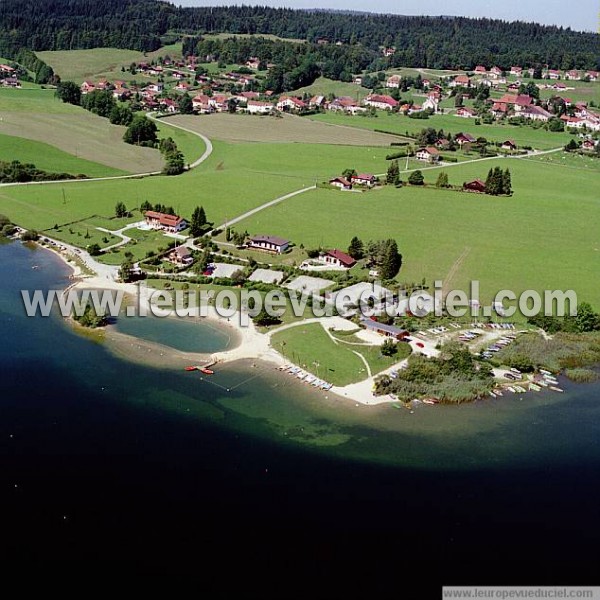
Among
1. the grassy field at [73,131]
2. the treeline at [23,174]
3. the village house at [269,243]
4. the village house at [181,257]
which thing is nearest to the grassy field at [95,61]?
the grassy field at [73,131]

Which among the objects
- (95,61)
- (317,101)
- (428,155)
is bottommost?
(428,155)

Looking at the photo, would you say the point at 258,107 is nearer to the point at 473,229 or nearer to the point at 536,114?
the point at 536,114

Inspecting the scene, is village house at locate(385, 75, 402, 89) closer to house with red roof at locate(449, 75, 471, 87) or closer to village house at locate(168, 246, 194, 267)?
house with red roof at locate(449, 75, 471, 87)

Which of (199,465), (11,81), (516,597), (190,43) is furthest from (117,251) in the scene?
(190,43)

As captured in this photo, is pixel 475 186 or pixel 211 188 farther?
pixel 475 186

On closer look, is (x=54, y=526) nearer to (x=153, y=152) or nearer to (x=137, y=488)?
(x=137, y=488)

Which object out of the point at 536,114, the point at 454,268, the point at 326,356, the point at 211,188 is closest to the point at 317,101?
the point at 536,114

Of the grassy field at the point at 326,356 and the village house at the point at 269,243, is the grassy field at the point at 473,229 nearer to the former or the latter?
the village house at the point at 269,243
